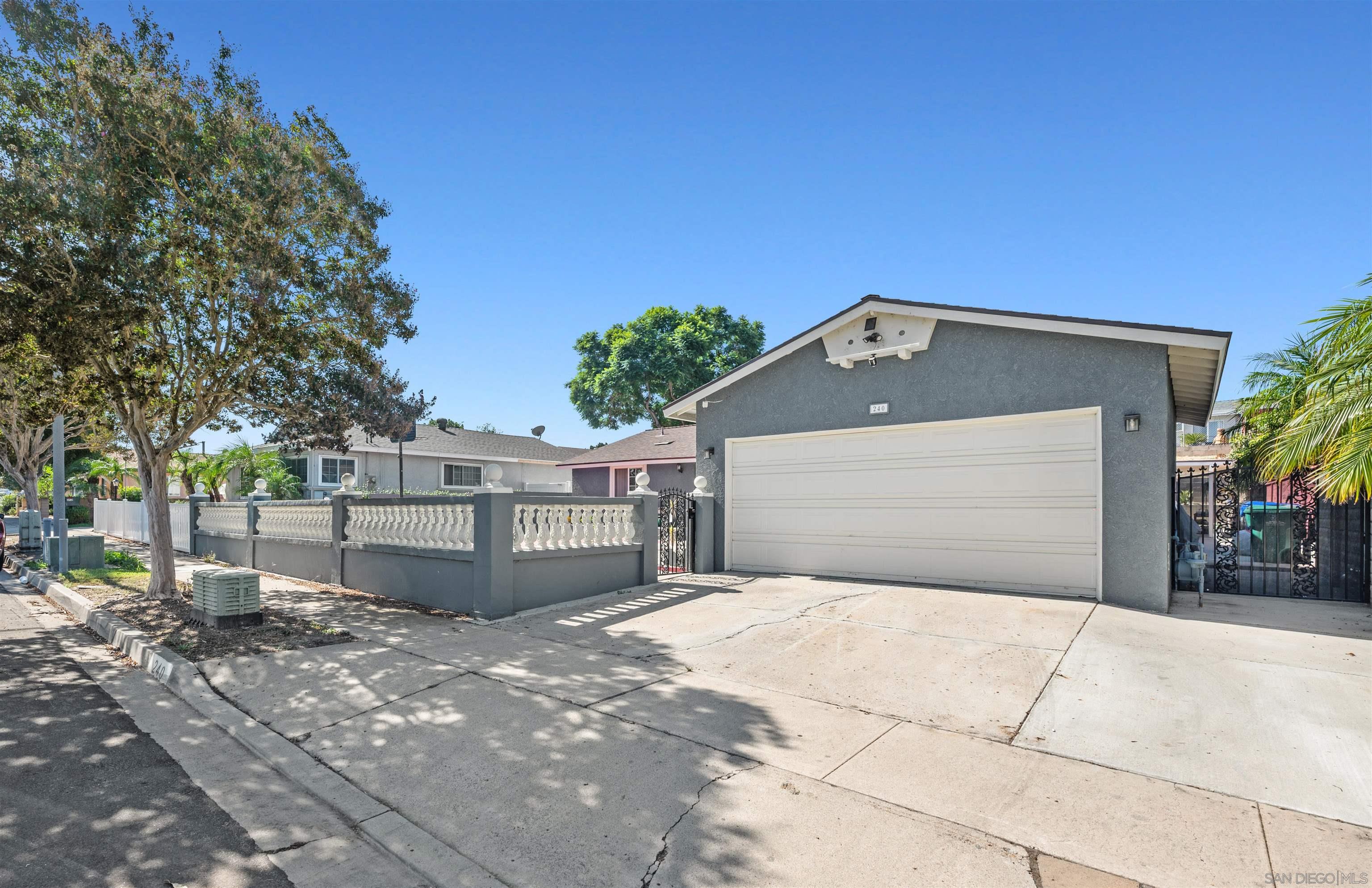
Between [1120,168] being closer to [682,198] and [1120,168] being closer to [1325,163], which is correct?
[1325,163]

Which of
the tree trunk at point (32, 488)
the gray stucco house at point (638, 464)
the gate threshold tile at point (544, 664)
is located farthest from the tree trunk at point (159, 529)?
the tree trunk at point (32, 488)

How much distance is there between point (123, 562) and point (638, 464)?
41.1ft

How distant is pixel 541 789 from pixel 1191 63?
1146 cm

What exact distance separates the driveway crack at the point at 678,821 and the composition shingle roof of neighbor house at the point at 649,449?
48.6ft

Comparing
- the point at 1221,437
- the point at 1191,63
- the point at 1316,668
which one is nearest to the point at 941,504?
the point at 1316,668

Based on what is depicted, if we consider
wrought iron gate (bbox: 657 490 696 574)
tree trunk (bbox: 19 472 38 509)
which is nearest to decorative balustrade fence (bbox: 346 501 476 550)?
wrought iron gate (bbox: 657 490 696 574)

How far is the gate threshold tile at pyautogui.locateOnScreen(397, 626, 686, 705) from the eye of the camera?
5.04m

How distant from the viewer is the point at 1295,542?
10.1 meters

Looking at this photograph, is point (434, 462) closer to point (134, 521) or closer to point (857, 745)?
point (134, 521)

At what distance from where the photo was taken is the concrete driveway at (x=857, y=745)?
9.32 ft

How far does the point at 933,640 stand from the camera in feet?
20.8

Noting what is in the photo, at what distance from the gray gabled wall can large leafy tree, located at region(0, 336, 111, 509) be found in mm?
10283

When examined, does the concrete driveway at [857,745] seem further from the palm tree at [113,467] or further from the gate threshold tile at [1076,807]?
the palm tree at [113,467]

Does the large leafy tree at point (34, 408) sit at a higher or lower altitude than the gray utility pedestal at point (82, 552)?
higher
